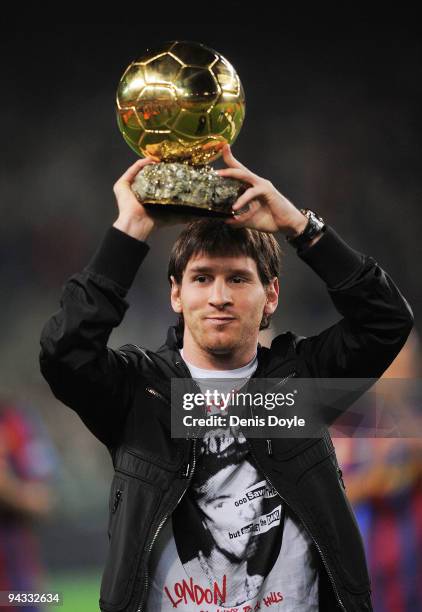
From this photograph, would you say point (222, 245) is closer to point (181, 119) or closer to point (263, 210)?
point (263, 210)

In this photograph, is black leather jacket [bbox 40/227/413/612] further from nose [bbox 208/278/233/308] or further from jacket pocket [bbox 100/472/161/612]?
nose [bbox 208/278/233/308]

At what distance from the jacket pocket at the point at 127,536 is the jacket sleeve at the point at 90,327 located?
15 centimetres

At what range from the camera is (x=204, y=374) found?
5.03 ft

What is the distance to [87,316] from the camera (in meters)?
1.36

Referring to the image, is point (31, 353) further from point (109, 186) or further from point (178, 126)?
point (178, 126)

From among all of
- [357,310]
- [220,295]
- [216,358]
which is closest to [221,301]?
[220,295]

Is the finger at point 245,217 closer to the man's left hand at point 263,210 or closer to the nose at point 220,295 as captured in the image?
the man's left hand at point 263,210

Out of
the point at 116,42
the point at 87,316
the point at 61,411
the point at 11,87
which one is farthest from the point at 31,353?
the point at 87,316

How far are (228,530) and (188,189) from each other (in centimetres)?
56

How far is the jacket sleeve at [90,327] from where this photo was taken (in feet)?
4.48

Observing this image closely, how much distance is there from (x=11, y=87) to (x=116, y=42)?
0.40 metres

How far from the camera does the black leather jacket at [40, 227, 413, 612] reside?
1.37 m

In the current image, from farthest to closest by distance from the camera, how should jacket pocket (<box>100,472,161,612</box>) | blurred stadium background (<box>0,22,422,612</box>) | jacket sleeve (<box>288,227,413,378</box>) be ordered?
blurred stadium background (<box>0,22,422,612</box>)
jacket sleeve (<box>288,227,413,378</box>)
jacket pocket (<box>100,472,161,612</box>)

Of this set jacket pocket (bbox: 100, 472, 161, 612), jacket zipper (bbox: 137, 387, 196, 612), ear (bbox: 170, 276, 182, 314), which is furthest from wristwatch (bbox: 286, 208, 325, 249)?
jacket pocket (bbox: 100, 472, 161, 612)
